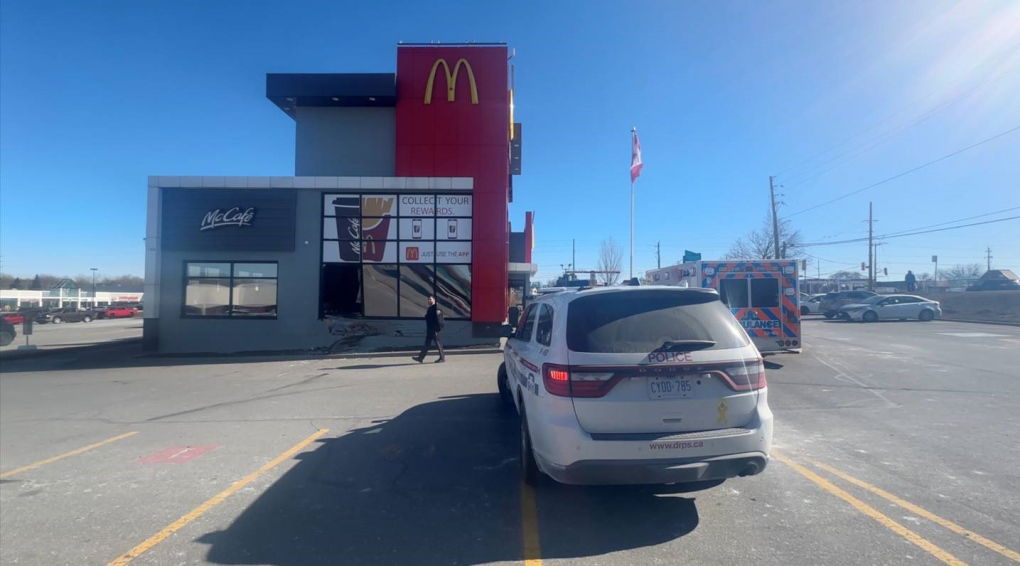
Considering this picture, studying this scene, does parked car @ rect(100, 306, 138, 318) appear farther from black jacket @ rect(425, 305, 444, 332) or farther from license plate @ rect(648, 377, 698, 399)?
license plate @ rect(648, 377, 698, 399)

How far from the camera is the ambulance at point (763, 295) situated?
42.1 ft

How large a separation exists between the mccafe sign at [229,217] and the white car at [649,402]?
16.7 metres

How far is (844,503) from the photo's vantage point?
4.59 m

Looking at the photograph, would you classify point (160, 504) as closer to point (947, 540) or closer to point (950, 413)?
point (947, 540)

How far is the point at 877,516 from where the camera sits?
14.1 ft

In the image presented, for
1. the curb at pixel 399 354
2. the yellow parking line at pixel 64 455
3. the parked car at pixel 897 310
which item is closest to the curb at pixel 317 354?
the curb at pixel 399 354

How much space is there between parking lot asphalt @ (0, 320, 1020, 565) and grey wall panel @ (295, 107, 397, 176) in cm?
1186

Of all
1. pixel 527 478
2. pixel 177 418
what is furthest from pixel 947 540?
pixel 177 418

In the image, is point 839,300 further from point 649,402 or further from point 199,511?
point 199,511

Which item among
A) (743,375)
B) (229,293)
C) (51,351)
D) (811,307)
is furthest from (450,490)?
(811,307)

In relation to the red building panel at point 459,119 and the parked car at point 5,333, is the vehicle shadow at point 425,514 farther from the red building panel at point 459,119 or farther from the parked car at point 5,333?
the parked car at point 5,333

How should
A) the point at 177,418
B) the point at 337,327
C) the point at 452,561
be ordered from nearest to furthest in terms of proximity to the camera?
the point at 452,561, the point at 177,418, the point at 337,327

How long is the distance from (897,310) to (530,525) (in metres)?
32.9

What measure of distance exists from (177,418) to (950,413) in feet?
36.7
